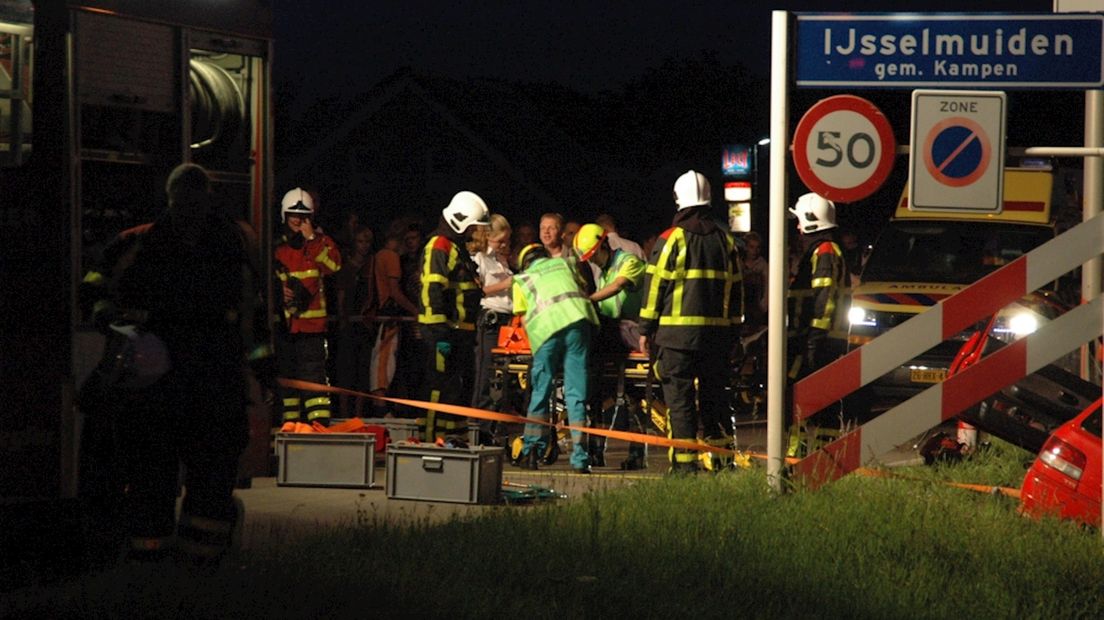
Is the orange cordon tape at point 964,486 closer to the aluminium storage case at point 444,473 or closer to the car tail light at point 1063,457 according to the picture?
the car tail light at point 1063,457

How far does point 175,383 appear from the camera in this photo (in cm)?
764

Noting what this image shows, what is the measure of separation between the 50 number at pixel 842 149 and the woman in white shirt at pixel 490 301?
205 inches

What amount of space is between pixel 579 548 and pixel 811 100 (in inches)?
2927

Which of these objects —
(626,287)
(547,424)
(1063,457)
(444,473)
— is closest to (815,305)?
(626,287)

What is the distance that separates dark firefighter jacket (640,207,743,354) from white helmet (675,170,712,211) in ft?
0.22

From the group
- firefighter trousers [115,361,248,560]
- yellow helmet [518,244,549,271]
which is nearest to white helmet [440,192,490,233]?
yellow helmet [518,244,549,271]

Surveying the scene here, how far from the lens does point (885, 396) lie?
1758cm

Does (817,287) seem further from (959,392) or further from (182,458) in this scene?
(182,458)

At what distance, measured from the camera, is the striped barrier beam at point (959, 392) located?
10.0 metres

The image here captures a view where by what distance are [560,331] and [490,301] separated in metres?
2.35

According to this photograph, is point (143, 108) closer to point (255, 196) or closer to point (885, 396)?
point (255, 196)

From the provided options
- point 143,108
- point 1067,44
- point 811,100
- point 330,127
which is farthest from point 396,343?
point 811,100

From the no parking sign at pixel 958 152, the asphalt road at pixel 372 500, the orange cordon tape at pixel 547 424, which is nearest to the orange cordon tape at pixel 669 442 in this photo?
the orange cordon tape at pixel 547 424

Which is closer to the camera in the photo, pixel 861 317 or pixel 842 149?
pixel 842 149
